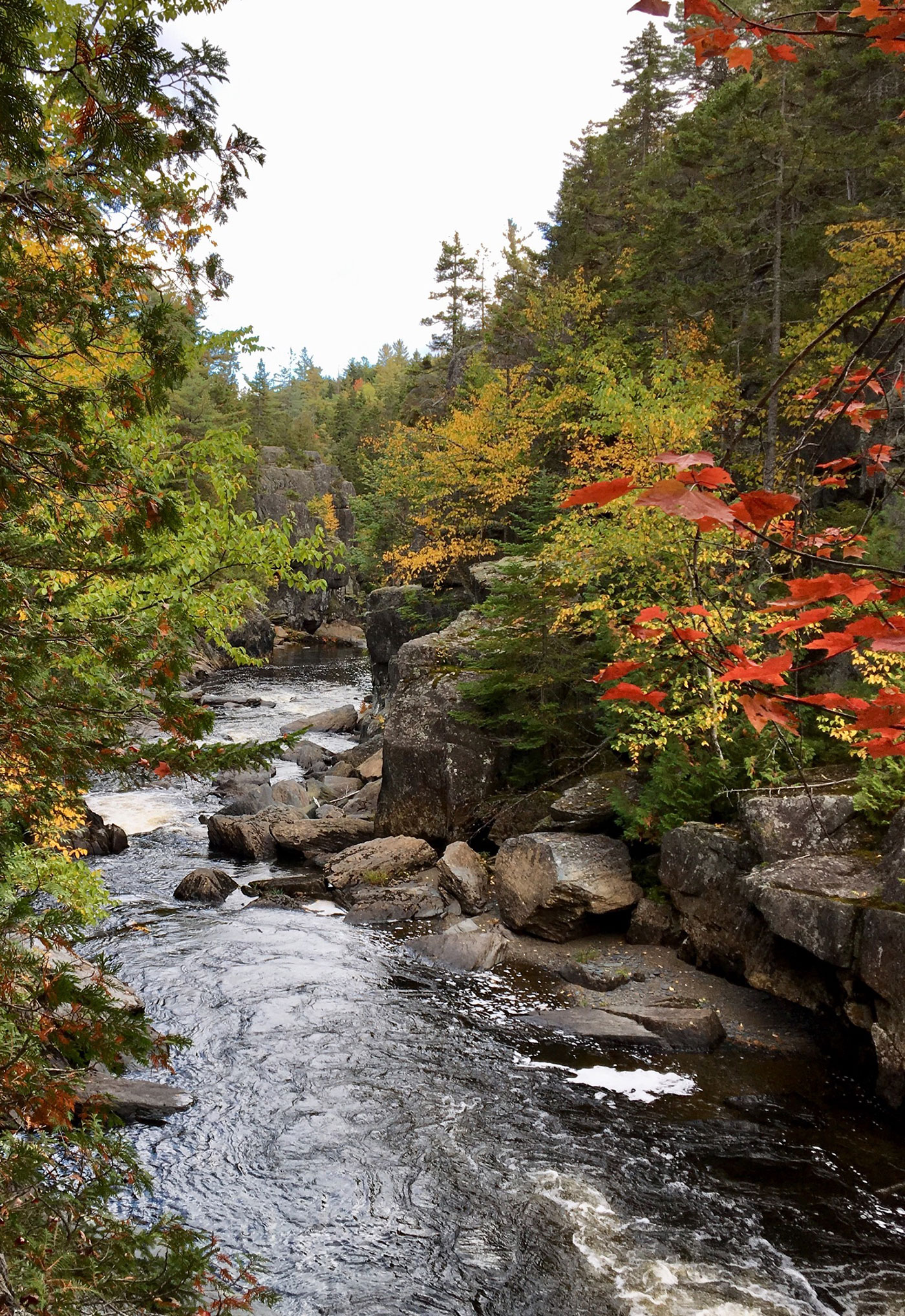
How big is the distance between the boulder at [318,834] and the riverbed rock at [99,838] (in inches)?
126

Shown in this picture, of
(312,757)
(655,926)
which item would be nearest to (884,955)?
(655,926)

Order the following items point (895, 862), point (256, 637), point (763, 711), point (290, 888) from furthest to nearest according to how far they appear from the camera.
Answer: point (256, 637) → point (290, 888) → point (895, 862) → point (763, 711)

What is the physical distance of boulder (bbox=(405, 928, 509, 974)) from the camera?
1117cm

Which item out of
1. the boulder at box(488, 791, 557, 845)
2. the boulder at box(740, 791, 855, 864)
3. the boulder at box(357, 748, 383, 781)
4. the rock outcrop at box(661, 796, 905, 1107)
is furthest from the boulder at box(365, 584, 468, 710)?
the boulder at box(740, 791, 855, 864)

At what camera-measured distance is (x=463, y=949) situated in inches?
447

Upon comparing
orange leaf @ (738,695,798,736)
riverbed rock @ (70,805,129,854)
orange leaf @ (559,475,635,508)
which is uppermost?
orange leaf @ (559,475,635,508)

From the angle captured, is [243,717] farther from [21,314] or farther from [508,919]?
[21,314]

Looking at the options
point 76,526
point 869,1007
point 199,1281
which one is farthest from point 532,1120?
point 76,526

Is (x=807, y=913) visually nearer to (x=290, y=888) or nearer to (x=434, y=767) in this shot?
(x=434, y=767)

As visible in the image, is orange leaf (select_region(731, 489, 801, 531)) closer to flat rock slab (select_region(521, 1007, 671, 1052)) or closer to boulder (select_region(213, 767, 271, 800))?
flat rock slab (select_region(521, 1007, 671, 1052))

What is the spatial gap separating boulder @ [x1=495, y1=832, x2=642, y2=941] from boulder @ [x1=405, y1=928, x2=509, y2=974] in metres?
0.60

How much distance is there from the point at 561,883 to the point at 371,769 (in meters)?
10.3

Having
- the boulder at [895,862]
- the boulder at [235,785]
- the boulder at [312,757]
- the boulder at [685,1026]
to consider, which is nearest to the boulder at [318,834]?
the boulder at [235,785]

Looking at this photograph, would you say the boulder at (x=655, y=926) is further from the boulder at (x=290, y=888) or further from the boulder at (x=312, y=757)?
the boulder at (x=312, y=757)
